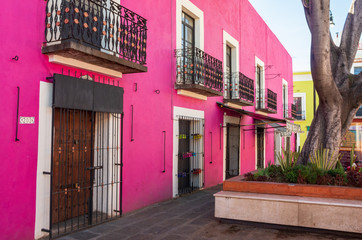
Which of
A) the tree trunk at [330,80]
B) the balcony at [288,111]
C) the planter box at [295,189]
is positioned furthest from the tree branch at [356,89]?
the balcony at [288,111]

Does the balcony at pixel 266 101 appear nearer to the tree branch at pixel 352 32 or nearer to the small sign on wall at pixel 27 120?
the tree branch at pixel 352 32

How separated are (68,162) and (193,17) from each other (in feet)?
20.3

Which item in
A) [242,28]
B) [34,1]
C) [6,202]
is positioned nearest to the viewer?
[6,202]

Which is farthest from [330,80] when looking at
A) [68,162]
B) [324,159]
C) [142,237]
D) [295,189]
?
[68,162]

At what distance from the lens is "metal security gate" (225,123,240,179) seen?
39.4ft

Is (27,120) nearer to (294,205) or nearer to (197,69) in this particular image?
(294,205)

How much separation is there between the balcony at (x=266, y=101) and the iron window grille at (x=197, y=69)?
5.39m

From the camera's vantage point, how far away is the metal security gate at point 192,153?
929cm

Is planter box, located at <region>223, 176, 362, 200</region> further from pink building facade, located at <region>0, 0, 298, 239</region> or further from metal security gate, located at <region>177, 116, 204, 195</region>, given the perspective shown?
metal security gate, located at <region>177, 116, 204, 195</region>

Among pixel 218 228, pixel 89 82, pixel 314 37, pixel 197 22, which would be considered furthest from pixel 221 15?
pixel 218 228

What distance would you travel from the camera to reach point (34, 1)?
489 cm

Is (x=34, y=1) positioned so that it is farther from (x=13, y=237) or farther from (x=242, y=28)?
(x=242, y=28)

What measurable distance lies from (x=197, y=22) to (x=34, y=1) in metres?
5.89

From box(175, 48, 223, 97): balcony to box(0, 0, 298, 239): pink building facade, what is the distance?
4 cm
